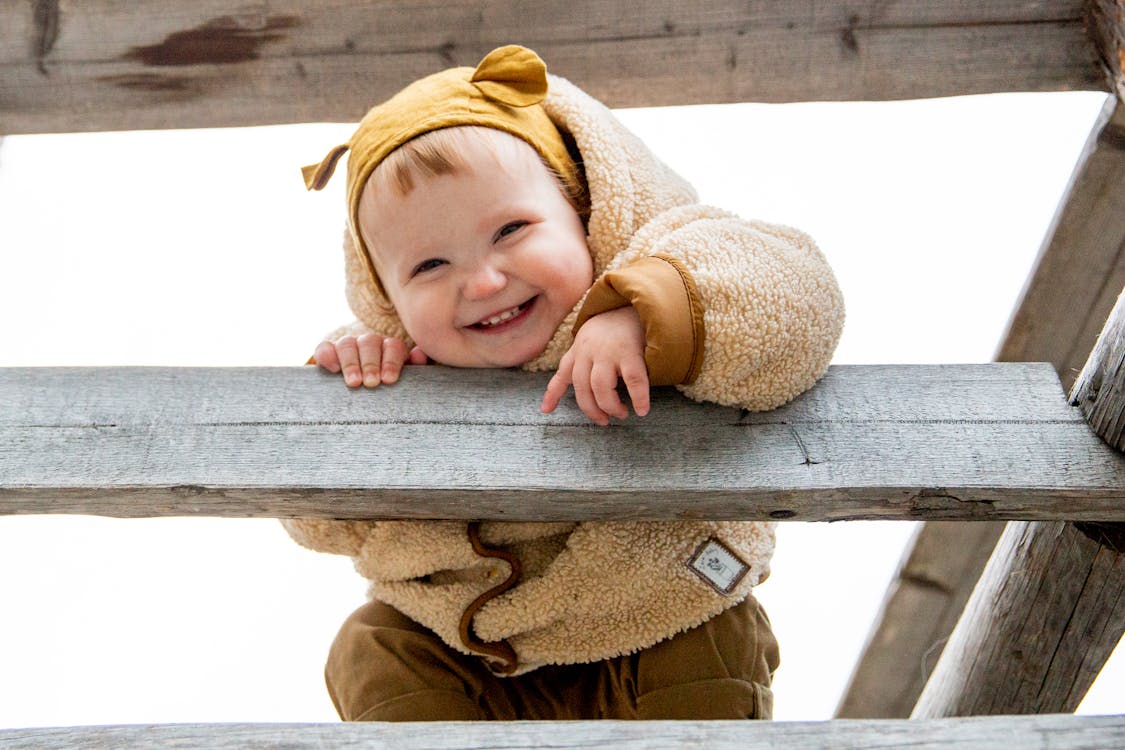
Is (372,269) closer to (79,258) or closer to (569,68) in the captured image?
(569,68)

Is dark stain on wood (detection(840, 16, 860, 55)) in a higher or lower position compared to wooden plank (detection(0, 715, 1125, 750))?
higher

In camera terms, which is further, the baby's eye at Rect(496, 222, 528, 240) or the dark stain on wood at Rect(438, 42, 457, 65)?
the dark stain on wood at Rect(438, 42, 457, 65)

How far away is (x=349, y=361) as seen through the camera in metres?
1.02

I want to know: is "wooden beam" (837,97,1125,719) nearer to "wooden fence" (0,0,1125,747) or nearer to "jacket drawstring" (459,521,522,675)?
"wooden fence" (0,0,1125,747)

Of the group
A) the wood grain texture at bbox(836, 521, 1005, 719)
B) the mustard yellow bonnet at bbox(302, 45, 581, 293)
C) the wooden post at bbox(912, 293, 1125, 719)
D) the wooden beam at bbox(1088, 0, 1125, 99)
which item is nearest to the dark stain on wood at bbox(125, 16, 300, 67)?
→ the mustard yellow bonnet at bbox(302, 45, 581, 293)

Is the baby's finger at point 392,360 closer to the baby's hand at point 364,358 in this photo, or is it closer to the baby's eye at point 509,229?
the baby's hand at point 364,358

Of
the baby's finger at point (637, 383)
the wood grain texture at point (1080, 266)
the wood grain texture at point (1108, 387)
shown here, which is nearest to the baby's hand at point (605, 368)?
the baby's finger at point (637, 383)

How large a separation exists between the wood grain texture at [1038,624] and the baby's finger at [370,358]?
2.28ft

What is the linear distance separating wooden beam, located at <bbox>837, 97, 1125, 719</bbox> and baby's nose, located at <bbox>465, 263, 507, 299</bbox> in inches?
32.3

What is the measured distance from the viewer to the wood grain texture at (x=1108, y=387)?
35.1 inches

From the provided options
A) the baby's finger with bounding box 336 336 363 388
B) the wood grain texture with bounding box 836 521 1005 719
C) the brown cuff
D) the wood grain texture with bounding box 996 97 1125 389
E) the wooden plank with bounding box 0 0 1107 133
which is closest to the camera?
the brown cuff

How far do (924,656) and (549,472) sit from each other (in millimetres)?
1113

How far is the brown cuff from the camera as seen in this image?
0.89 meters

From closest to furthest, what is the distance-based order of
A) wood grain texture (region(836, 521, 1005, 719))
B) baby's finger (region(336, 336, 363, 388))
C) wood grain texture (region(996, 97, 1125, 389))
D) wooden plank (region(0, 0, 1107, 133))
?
baby's finger (region(336, 336, 363, 388)) → wooden plank (region(0, 0, 1107, 133)) → wood grain texture (region(996, 97, 1125, 389)) → wood grain texture (region(836, 521, 1005, 719))
